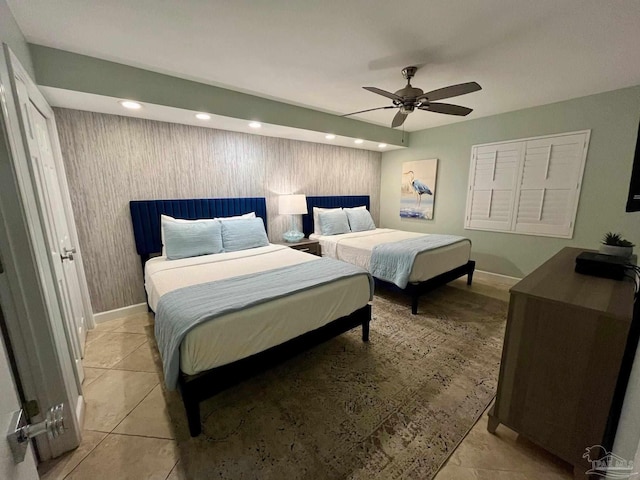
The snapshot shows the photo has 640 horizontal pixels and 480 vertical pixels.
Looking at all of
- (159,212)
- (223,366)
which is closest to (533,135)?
(223,366)

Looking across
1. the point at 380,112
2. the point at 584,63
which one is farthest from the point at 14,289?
the point at 584,63

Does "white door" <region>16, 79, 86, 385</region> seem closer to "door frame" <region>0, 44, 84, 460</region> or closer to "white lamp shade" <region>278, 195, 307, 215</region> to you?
"door frame" <region>0, 44, 84, 460</region>

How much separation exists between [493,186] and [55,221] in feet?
16.6

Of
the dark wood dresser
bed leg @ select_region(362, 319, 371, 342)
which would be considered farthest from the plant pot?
bed leg @ select_region(362, 319, 371, 342)

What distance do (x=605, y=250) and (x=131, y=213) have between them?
4.23m

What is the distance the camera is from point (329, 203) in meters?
4.63

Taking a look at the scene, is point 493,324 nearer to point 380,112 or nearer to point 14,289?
point 380,112

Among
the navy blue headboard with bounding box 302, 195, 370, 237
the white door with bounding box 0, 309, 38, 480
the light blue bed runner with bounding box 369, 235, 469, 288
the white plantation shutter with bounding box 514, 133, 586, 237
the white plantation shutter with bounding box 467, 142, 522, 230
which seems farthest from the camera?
the navy blue headboard with bounding box 302, 195, 370, 237

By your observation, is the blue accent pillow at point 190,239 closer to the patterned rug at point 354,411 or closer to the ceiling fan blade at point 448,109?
the patterned rug at point 354,411

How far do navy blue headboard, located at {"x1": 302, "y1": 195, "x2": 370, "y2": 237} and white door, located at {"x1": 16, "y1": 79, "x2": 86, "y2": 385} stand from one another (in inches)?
115

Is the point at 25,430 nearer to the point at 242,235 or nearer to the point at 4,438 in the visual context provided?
the point at 4,438

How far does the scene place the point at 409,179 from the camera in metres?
4.95

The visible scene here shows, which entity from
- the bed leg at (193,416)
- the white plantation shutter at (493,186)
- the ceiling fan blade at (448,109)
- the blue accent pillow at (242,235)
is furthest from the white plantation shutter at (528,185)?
the bed leg at (193,416)

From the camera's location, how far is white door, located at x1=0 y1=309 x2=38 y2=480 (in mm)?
508
